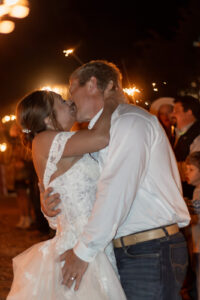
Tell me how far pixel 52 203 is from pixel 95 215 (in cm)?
50

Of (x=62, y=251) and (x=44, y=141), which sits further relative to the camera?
(x=44, y=141)

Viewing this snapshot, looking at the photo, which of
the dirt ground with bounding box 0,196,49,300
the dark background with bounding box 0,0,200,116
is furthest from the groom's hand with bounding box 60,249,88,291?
the dark background with bounding box 0,0,200,116

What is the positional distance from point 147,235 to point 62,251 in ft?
1.68

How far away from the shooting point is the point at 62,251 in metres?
2.36

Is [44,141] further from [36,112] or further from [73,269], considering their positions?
[73,269]

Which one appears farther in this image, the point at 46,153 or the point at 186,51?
the point at 186,51

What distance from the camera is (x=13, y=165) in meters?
8.19

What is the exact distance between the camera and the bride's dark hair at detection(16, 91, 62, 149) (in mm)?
2723

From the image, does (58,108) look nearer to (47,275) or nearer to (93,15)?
(47,275)

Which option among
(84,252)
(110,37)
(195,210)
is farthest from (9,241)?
(84,252)

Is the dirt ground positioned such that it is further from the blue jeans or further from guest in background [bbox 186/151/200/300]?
the blue jeans

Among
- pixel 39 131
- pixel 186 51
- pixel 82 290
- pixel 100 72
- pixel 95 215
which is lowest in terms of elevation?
pixel 82 290

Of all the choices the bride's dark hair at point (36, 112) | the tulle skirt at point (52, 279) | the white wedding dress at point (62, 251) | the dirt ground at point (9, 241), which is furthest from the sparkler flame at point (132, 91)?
the dirt ground at point (9, 241)

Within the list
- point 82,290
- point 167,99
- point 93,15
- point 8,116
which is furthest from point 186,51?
point 82,290
